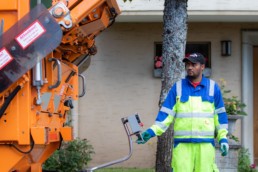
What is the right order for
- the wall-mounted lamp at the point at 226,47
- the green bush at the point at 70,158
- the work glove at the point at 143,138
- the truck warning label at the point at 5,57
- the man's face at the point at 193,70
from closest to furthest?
the truck warning label at the point at 5,57 → the work glove at the point at 143,138 → the man's face at the point at 193,70 → the green bush at the point at 70,158 → the wall-mounted lamp at the point at 226,47

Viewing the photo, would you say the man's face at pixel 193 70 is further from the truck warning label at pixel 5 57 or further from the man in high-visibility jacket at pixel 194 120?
the truck warning label at pixel 5 57

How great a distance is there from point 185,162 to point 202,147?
22 centimetres

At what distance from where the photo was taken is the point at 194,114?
228 inches

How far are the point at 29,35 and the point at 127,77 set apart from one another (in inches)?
271

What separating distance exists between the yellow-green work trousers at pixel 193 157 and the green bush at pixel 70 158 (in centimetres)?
356

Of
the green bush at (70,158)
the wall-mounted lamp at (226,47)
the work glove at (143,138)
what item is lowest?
the green bush at (70,158)

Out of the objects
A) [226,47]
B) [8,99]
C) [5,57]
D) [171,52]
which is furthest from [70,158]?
[5,57]

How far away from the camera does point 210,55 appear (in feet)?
40.0

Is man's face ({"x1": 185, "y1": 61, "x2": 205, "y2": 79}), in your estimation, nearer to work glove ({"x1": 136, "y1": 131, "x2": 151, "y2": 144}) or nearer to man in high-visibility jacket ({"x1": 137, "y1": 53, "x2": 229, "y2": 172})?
man in high-visibility jacket ({"x1": 137, "y1": 53, "x2": 229, "y2": 172})

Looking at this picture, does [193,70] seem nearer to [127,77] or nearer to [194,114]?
[194,114]

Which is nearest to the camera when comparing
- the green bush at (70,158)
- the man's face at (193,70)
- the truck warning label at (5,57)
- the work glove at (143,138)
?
the truck warning label at (5,57)

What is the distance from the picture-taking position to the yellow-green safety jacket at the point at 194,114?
5.79m

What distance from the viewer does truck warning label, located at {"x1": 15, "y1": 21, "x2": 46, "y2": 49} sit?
5.27 meters

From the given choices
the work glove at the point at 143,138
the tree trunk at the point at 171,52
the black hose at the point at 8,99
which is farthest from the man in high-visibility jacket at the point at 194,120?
the tree trunk at the point at 171,52
